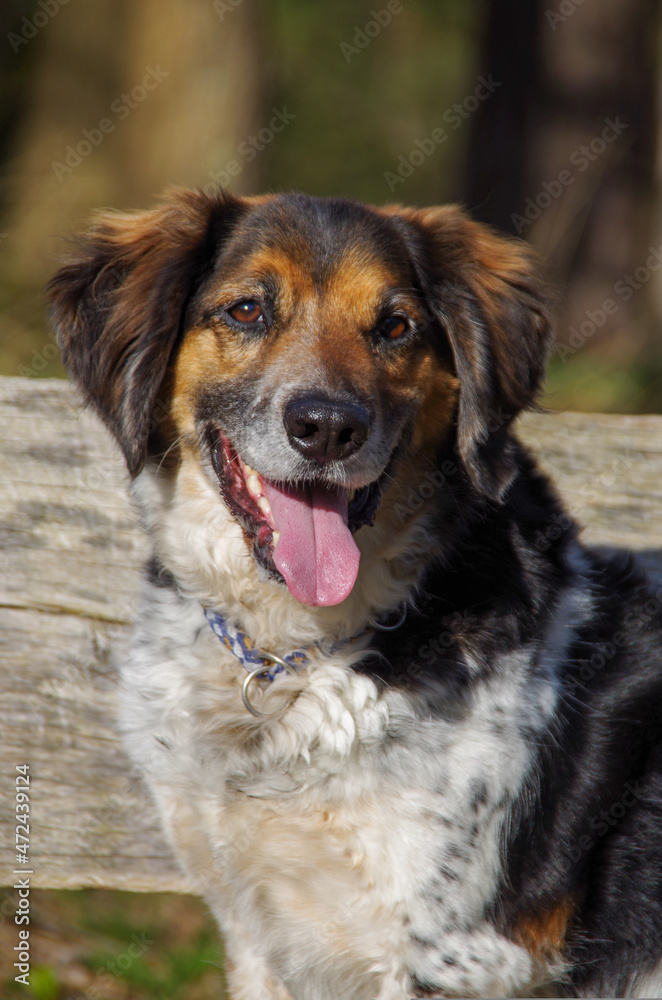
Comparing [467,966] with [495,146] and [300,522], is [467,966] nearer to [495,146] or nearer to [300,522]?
[300,522]

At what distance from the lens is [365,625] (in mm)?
2877

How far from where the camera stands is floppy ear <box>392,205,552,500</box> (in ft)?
9.49

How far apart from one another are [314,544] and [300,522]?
0.08 m

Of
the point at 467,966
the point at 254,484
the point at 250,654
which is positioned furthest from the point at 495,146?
the point at 467,966

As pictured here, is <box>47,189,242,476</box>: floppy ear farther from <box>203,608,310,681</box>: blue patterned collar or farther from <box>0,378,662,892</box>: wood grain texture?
<box>0,378,662,892</box>: wood grain texture

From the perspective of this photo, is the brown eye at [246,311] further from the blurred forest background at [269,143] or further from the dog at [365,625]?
the blurred forest background at [269,143]

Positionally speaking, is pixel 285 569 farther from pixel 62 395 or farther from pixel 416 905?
pixel 62 395

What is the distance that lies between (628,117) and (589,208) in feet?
2.96

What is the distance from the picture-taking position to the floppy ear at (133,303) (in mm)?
2830

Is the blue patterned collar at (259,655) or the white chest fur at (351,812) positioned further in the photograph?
the blue patterned collar at (259,655)

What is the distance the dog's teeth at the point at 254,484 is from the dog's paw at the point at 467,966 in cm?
137

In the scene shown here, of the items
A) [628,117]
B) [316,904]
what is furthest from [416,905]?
[628,117]

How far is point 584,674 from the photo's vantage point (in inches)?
116

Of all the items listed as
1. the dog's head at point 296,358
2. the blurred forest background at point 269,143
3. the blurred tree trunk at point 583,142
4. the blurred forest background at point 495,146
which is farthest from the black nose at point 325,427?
the blurred tree trunk at point 583,142
